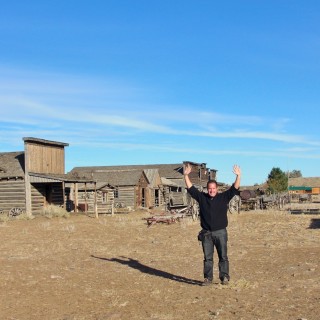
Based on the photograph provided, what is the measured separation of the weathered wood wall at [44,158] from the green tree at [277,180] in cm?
3707

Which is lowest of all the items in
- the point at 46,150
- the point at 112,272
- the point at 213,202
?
the point at 112,272

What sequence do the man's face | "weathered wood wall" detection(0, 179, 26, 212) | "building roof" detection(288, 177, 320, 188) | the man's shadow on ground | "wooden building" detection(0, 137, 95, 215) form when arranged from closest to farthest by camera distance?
1. the man's face
2. the man's shadow on ground
3. "wooden building" detection(0, 137, 95, 215)
4. "weathered wood wall" detection(0, 179, 26, 212)
5. "building roof" detection(288, 177, 320, 188)

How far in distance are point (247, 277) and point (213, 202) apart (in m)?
2.35

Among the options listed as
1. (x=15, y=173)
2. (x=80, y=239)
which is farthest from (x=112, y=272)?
(x=15, y=173)

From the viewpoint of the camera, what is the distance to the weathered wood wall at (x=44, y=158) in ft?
104

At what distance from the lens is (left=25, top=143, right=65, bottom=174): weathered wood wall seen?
31777 mm

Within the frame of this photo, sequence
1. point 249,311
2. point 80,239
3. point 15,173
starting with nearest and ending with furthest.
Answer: point 249,311 → point 80,239 → point 15,173

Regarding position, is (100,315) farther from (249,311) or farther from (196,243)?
(196,243)

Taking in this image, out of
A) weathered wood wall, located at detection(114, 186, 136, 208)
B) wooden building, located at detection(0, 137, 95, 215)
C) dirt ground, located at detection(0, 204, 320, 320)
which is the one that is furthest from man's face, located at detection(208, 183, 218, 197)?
weathered wood wall, located at detection(114, 186, 136, 208)

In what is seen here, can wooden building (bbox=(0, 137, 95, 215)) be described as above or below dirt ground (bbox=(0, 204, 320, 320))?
above

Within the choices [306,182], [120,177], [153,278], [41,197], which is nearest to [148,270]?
[153,278]

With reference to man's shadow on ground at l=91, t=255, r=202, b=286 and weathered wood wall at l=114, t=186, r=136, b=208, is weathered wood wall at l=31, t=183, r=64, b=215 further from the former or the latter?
man's shadow on ground at l=91, t=255, r=202, b=286

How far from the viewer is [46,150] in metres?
33.8

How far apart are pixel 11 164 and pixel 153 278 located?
25.4 m
